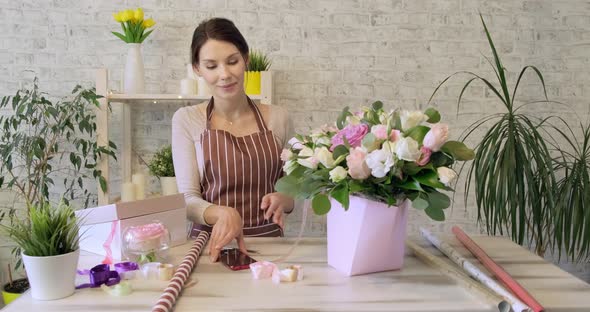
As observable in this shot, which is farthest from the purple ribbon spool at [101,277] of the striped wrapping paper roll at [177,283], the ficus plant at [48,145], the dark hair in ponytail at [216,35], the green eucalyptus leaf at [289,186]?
the ficus plant at [48,145]

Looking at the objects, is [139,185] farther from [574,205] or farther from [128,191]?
[574,205]

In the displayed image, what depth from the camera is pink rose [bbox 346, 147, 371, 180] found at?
0.92 metres

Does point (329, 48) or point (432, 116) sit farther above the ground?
point (329, 48)

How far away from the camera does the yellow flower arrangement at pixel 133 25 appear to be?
7.67ft

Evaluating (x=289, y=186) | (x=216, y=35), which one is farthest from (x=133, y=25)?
(x=289, y=186)

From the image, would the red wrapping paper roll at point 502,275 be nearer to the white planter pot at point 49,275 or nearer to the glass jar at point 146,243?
the glass jar at point 146,243

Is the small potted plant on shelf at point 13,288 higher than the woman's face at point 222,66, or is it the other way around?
the woman's face at point 222,66

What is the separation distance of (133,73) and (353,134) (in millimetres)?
1719

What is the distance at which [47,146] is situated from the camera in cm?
246

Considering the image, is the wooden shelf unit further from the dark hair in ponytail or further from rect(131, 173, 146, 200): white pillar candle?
the dark hair in ponytail

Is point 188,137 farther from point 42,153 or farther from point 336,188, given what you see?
point 42,153

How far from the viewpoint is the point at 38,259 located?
89 centimetres

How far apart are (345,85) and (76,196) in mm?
1626

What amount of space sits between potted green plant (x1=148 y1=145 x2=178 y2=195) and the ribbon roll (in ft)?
4.38
